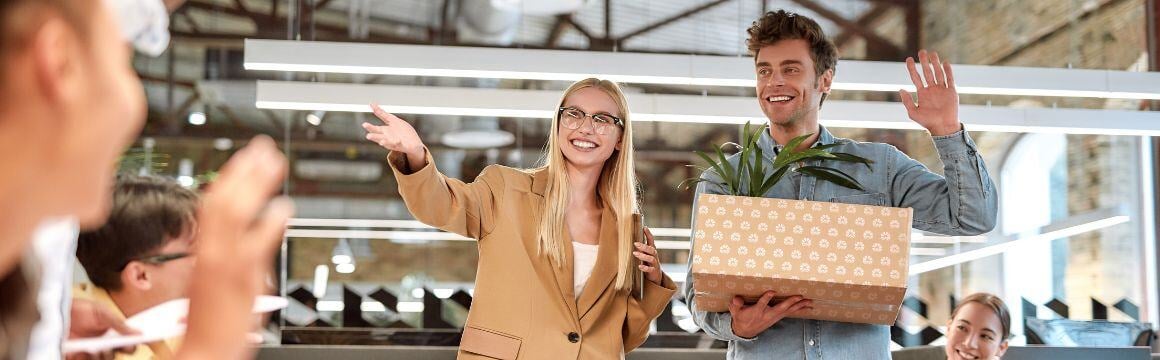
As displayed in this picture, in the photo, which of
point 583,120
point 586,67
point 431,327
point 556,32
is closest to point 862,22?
point 556,32

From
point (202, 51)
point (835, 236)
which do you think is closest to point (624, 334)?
point (835, 236)

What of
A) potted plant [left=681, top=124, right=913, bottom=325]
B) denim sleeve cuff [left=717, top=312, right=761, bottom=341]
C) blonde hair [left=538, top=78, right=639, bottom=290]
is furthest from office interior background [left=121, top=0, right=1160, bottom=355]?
potted plant [left=681, top=124, right=913, bottom=325]

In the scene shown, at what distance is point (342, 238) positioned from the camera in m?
8.02

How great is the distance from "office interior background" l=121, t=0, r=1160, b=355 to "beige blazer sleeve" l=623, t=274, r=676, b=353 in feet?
16.5

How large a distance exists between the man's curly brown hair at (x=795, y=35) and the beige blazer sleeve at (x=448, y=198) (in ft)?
2.09

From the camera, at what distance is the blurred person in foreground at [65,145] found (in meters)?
0.39

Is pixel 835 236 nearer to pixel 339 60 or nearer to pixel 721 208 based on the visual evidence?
pixel 721 208

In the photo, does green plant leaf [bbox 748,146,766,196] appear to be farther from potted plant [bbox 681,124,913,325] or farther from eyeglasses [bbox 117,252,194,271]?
eyeglasses [bbox 117,252,194,271]

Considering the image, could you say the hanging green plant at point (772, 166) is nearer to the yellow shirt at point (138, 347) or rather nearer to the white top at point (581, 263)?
the white top at point (581, 263)

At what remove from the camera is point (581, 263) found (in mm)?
2365

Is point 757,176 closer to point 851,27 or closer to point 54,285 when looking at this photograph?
point 54,285

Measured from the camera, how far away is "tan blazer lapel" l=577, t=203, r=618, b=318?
2.30 metres

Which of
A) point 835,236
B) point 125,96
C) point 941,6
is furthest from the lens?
point 941,6

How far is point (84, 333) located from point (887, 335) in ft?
5.37
